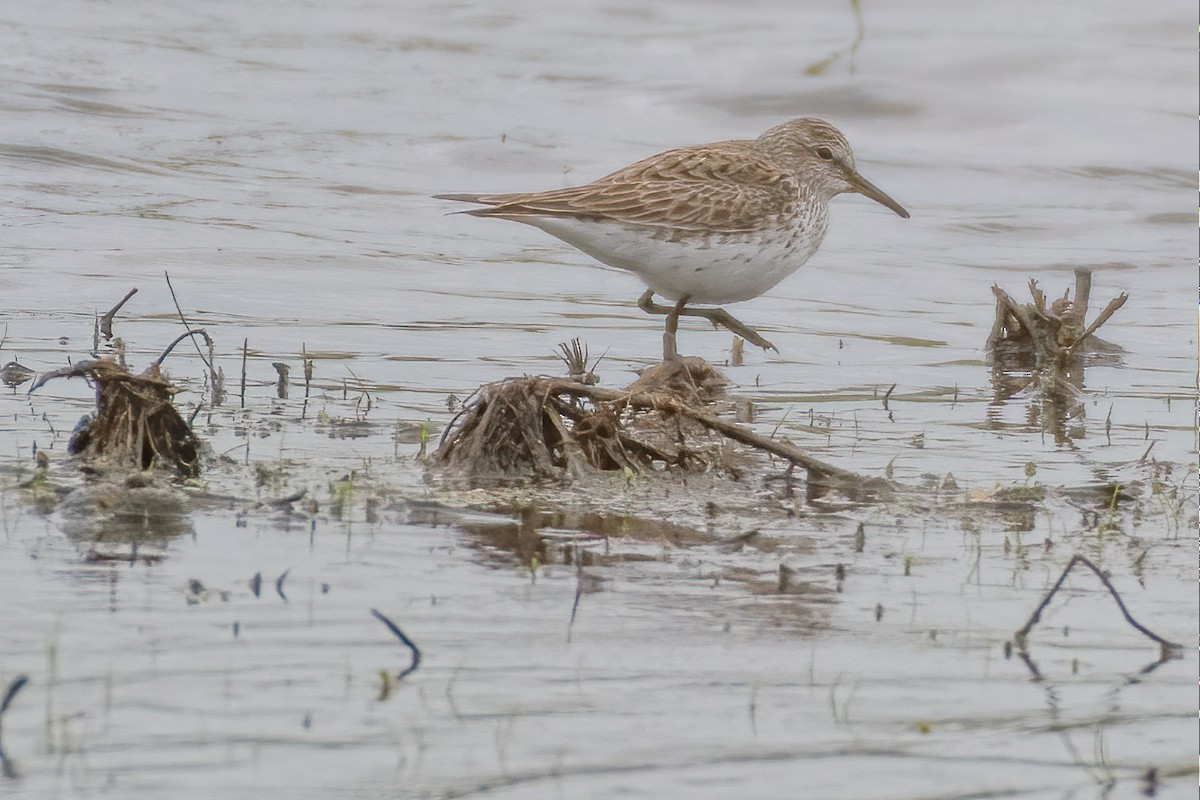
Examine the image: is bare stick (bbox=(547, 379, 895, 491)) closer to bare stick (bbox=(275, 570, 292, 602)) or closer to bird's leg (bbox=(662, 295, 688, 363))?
bare stick (bbox=(275, 570, 292, 602))

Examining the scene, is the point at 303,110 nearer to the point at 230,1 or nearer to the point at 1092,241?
the point at 230,1

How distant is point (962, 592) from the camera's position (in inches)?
224

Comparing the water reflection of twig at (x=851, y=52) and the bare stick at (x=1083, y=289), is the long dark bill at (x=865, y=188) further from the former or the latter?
the water reflection of twig at (x=851, y=52)

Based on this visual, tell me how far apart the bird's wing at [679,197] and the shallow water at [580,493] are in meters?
0.93

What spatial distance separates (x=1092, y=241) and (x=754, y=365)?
640cm

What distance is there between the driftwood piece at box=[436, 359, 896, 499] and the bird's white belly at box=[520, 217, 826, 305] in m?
1.97

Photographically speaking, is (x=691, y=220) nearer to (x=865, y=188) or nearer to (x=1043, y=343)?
(x=865, y=188)

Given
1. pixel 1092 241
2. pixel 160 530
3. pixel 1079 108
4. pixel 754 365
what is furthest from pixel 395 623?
pixel 1079 108

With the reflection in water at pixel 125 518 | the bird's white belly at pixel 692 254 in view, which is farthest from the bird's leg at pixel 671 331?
the reflection in water at pixel 125 518

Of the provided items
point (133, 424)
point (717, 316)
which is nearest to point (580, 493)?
point (133, 424)

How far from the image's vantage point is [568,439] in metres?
7.08

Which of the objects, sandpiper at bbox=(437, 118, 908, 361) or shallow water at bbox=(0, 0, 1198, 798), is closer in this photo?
shallow water at bbox=(0, 0, 1198, 798)

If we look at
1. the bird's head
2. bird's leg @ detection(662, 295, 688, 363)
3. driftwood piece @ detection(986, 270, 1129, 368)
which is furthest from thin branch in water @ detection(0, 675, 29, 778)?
driftwood piece @ detection(986, 270, 1129, 368)

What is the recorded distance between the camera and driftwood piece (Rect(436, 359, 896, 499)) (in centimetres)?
701
